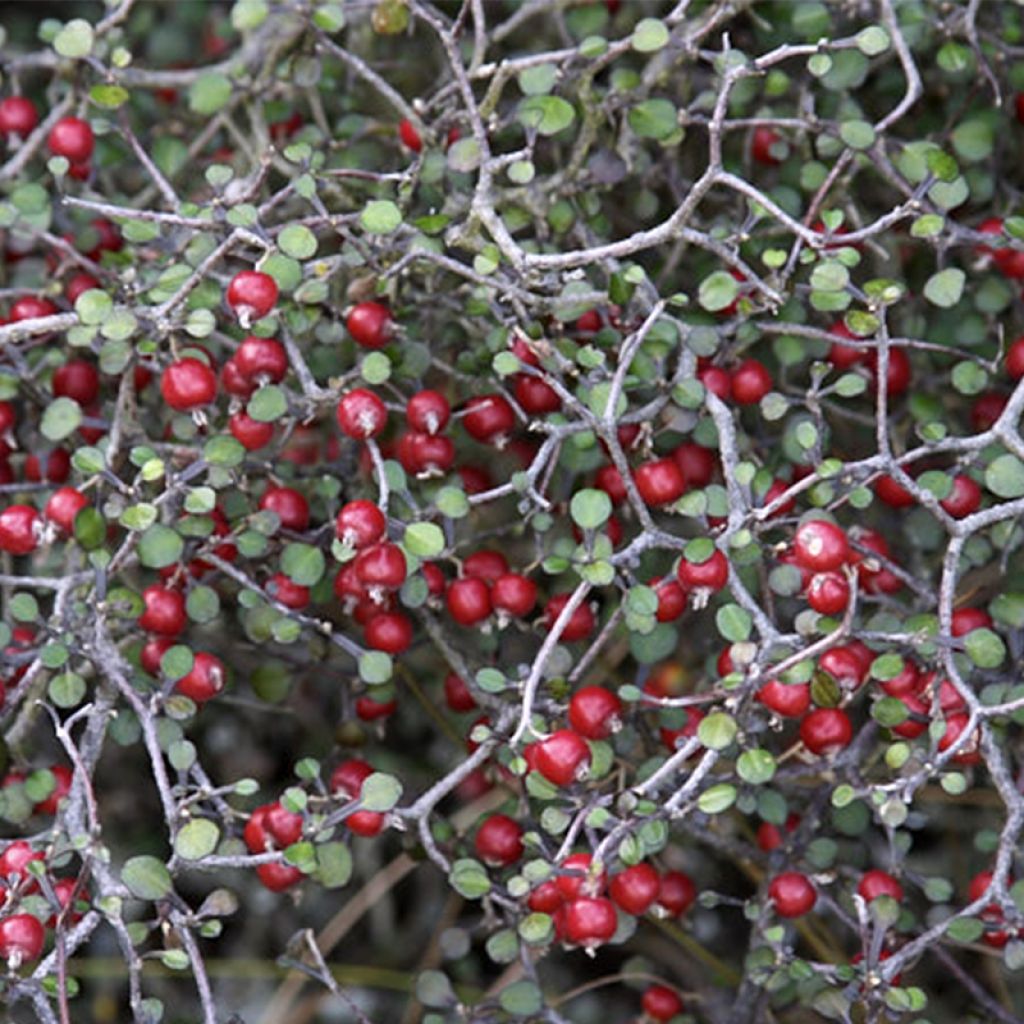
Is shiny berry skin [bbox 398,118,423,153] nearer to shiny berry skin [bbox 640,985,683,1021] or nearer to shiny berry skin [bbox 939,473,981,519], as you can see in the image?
shiny berry skin [bbox 939,473,981,519]

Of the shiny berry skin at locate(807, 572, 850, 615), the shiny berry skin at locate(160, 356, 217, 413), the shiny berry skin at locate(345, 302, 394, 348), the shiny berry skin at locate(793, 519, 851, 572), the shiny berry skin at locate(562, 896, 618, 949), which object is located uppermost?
the shiny berry skin at locate(160, 356, 217, 413)

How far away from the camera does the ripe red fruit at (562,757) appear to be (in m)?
1.38

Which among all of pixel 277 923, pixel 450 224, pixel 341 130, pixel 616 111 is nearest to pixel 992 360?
pixel 616 111

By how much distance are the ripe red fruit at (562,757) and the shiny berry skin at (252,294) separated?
1.49 ft

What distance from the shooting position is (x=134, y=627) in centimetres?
160

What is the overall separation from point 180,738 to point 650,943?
0.82 m

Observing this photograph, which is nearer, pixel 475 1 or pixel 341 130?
pixel 475 1

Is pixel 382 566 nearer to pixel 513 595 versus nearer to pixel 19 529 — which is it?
pixel 513 595

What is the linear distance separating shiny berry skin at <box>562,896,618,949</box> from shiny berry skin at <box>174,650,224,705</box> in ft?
1.29

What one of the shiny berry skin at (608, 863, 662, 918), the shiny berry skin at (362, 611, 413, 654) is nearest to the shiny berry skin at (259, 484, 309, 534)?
the shiny berry skin at (362, 611, 413, 654)

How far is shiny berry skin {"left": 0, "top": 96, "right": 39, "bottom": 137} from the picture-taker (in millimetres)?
1798

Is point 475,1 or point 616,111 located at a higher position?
point 475,1

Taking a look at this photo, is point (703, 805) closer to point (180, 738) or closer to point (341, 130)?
point (180, 738)

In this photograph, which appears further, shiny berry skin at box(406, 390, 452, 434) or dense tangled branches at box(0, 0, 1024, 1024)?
shiny berry skin at box(406, 390, 452, 434)
